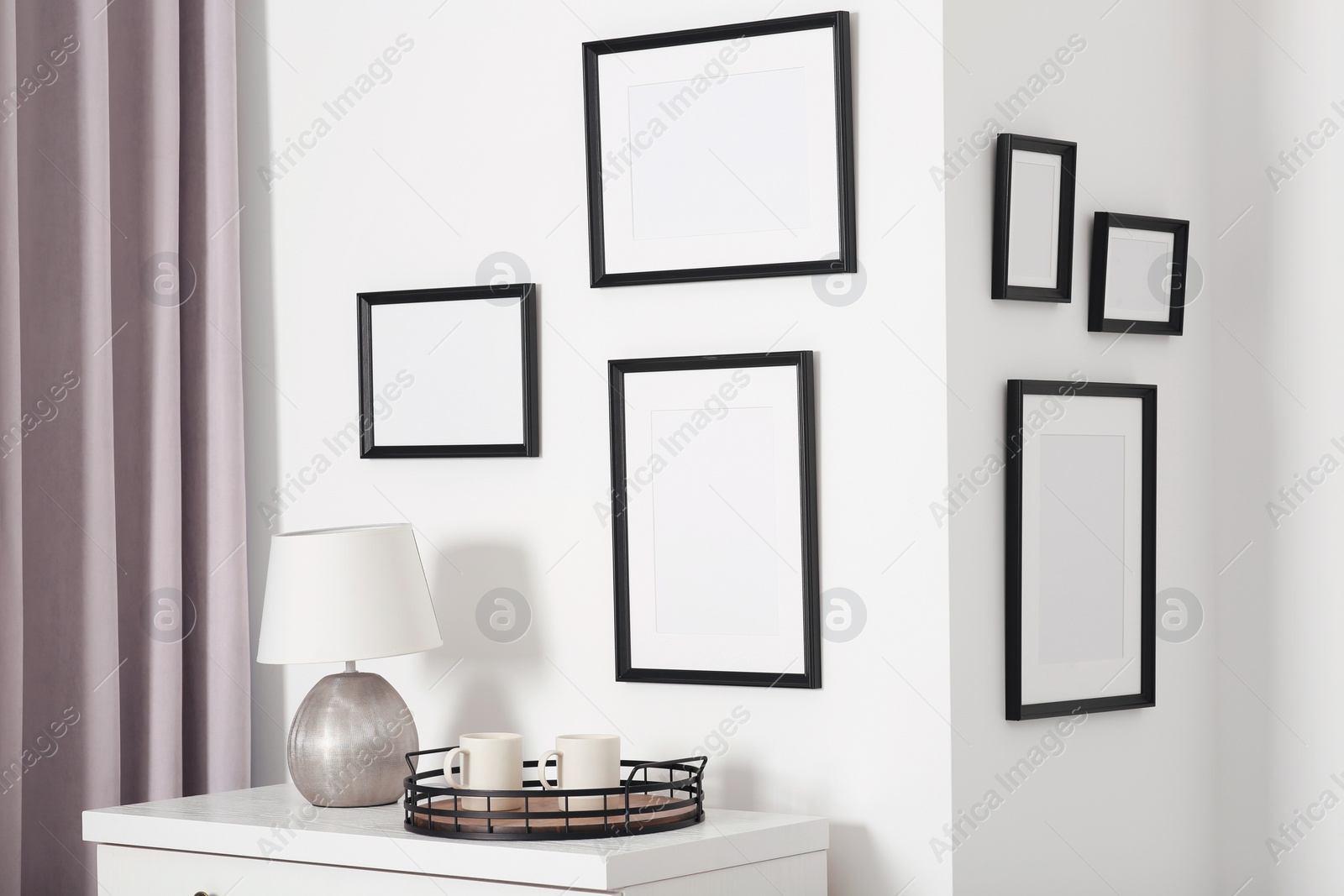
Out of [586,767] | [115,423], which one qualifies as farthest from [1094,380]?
[115,423]

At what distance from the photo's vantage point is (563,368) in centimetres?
218

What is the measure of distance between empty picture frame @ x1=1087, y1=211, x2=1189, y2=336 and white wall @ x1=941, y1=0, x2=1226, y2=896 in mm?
20

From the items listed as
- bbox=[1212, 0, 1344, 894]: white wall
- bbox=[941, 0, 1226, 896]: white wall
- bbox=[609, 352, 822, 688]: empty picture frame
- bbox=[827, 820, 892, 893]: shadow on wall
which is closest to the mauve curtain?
bbox=[609, 352, 822, 688]: empty picture frame

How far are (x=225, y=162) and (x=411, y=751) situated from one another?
111 cm

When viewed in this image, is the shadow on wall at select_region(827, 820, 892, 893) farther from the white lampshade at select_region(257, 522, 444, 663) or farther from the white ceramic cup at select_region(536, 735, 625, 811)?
the white lampshade at select_region(257, 522, 444, 663)

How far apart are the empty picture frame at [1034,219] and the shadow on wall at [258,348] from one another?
1270 millimetres

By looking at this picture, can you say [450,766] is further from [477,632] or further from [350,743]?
[477,632]

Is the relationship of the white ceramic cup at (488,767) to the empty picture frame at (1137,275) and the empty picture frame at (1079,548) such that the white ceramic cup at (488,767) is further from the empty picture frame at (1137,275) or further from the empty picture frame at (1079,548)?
the empty picture frame at (1137,275)

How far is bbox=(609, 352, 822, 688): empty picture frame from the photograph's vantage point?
6.51ft

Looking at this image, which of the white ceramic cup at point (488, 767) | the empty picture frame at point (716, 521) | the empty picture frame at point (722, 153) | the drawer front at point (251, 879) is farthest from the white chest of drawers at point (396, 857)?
the empty picture frame at point (722, 153)

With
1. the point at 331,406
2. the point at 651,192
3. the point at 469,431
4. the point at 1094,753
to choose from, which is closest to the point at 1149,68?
the point at 651,192

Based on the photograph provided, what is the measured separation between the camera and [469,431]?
2248mm

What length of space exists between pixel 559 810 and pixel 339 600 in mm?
439

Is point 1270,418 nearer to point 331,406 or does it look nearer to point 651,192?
→ point 651,192
